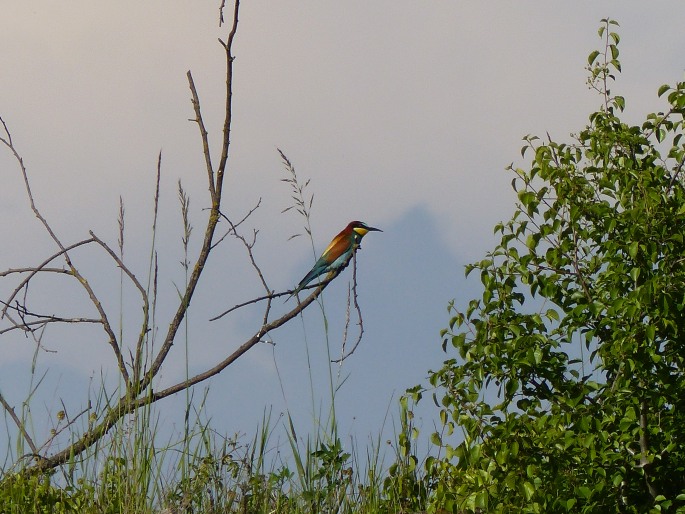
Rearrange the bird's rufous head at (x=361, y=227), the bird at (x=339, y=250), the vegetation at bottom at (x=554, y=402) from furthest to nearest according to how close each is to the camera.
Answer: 1. the bird's rufous head at (x=361, y=227)
2. the bird at (x=339, y=250)
3. the vegetation at bottom at (x=554, y=402)

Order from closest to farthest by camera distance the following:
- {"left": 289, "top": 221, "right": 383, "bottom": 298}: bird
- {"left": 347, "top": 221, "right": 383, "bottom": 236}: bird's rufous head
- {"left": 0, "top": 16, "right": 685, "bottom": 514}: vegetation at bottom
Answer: {"left": 0, "top": 16, "right": 685, "bottom": 514}: vegetation at bottom < {"left": 289, "top": 221, "right": 383, "bottom": 298}: bird < {"left": 347, "top": 221, "right": 383, "bottom": 236}: bird's rufous head

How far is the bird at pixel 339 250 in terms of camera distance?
859cm

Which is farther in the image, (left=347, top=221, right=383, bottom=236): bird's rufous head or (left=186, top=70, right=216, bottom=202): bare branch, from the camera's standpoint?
(left=347, top=221, right=383, bottom=236): bird's rufous head

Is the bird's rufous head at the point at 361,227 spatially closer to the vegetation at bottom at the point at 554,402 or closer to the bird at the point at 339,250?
the bird at the point at 339,250

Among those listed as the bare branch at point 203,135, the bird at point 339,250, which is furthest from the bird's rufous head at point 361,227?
the bare branch at point 203,135

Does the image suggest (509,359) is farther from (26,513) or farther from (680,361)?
(26,513)

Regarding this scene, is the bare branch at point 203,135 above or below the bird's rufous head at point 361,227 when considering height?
below

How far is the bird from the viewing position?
859 centimetres

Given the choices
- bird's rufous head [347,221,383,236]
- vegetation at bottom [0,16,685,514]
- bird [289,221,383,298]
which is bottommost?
vegetation at bottom [0,16,685,514]

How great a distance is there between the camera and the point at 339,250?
8.74 metres

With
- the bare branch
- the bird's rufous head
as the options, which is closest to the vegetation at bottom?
the bare branch

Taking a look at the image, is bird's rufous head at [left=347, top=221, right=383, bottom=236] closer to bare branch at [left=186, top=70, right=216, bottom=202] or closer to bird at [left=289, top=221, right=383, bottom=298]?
bird at [left=289, top=221, right=383, bottom=298]

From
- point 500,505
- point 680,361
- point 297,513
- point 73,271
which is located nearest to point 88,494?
point 297,513

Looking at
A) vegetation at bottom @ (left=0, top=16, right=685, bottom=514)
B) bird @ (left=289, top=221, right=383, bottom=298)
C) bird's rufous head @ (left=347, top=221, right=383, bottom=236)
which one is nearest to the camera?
vegetation at bottom @ (left=0, top=16, right=685, bottom=514)
